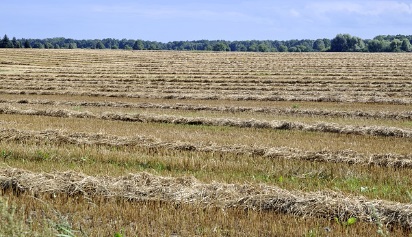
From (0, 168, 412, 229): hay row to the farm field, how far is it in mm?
19

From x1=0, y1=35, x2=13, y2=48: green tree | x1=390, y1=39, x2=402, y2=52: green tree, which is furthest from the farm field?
x1=390, y1=39, x2=402, y2=52: green tree

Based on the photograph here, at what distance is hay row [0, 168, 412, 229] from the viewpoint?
7.57 m

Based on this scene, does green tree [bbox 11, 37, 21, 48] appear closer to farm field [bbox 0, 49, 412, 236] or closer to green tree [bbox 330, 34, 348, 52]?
green tree [bbox 330, 34, 348, 52]

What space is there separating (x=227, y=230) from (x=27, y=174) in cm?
414

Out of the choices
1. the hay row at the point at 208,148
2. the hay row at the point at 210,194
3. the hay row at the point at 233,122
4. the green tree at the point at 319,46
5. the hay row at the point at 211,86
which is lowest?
the green tree at the point at 319,46

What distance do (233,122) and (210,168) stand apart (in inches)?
273

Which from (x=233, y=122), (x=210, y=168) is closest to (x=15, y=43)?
(x=233, y=122)

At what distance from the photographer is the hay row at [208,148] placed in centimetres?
1192

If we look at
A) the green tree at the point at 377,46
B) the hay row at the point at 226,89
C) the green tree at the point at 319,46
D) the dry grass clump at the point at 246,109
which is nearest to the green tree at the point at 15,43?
the green tree at the point at 377,46

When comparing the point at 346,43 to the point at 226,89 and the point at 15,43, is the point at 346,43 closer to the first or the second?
the point at 15,43

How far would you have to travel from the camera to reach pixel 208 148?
43.3 feet

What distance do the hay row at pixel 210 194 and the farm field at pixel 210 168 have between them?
0.02 metres

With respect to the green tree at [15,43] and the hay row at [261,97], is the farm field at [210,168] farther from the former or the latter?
the green tree at [15,43]

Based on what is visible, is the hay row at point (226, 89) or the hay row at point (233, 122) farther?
the hay row at point (226, 89)
